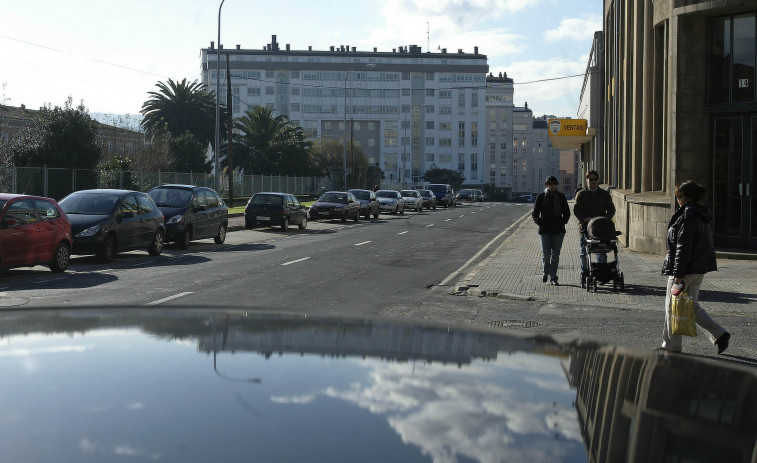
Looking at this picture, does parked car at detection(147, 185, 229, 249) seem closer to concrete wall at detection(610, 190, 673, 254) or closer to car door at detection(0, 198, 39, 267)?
car door at detection(0, 198, 39, 267)

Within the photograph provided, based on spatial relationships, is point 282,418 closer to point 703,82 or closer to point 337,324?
point 337,324

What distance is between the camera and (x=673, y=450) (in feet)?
8.23

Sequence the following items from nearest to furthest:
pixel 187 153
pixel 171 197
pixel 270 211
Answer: pixel 171 197 → pixel 270 211 → pixel 187 153

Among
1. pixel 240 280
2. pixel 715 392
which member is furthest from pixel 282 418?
pixel 240 280

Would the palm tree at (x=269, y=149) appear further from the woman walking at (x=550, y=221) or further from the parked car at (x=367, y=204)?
the woman walking at (x=550, y=221)

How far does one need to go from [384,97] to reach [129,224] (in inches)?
5139

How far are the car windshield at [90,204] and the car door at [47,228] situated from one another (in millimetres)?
2490

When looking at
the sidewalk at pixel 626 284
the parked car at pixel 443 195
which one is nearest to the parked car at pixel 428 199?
the parked car at pixel 443 195

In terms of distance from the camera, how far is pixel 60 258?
1602 cm

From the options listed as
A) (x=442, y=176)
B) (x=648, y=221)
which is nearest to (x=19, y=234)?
(x=648, y=221)

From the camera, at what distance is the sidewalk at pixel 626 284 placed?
12258 mm

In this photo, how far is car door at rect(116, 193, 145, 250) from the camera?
18766mm

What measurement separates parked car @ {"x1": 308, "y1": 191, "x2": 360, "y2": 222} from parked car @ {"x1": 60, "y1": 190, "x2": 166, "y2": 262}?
20.7 metres

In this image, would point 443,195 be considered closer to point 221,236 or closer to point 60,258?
point 221,236
